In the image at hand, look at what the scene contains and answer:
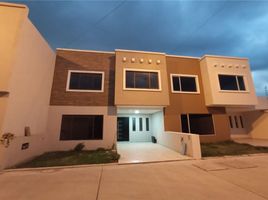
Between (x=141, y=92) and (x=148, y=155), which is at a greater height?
(x=141, y=92)

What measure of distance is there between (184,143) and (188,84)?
18.9 feet

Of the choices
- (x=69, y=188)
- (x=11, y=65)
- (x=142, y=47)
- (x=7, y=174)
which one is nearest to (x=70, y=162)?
(x=7, y=174)

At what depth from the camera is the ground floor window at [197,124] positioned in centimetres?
1038

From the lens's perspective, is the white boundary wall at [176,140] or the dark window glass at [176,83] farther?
the dark window glass at [176,83]

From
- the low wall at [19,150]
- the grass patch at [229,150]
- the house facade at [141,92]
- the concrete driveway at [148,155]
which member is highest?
the house facade at [141,92]

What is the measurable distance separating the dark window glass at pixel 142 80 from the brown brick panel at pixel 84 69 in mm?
1475

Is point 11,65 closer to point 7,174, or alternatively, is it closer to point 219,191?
point 7,174

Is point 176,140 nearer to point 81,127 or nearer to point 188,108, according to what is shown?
point 188,108

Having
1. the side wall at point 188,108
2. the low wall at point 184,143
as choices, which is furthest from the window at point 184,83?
the low wall at point 184,143

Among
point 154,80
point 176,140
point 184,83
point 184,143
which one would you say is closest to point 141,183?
point 184,143

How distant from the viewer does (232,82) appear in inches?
428

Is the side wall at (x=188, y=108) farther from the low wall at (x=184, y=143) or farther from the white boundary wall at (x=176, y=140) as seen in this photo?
the low wall at (x=184, y=143)

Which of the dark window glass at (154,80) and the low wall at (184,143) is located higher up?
the dark window glass at (154,80)

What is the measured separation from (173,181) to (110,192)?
1954mm
